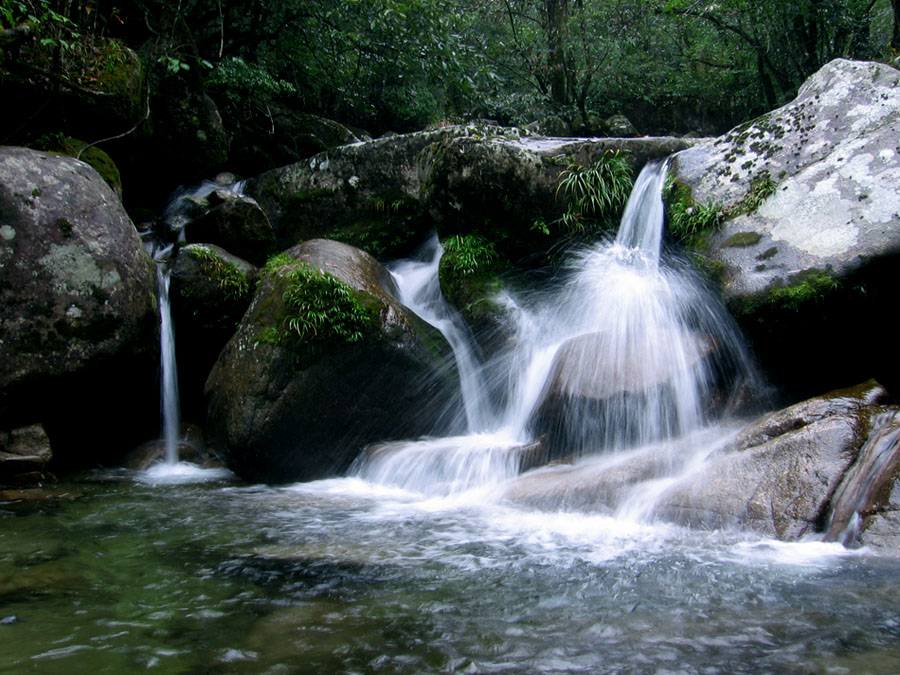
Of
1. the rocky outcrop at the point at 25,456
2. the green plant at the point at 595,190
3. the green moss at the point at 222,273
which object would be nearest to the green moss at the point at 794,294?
the green plant at the point at 595,190

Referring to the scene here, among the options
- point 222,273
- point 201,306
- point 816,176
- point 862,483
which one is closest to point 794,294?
point 816,176

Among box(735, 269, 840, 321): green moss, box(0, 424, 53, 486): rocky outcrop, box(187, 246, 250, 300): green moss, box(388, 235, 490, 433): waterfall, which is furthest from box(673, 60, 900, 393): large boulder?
box(0, 424, 53, 486): rocky outcrop

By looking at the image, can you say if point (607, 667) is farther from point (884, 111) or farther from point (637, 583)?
point (884, 111)

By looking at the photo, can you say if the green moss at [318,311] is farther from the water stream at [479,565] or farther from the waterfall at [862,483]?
the waterfall at [862,483]

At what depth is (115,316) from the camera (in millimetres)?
6738

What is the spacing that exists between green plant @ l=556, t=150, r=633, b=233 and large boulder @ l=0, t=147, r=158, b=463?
5061mm

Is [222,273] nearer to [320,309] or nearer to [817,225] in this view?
[320,309]

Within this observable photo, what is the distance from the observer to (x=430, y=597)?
3.25 metres

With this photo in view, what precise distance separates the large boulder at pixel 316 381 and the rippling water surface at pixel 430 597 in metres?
1.67

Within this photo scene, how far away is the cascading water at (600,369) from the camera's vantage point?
19.0ft

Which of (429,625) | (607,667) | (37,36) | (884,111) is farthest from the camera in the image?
(37,36)

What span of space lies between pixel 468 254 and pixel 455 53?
6287 millimetres

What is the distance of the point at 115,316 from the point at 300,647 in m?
5.22

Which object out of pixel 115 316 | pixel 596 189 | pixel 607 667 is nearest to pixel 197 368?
Answer: pixel 115 316
